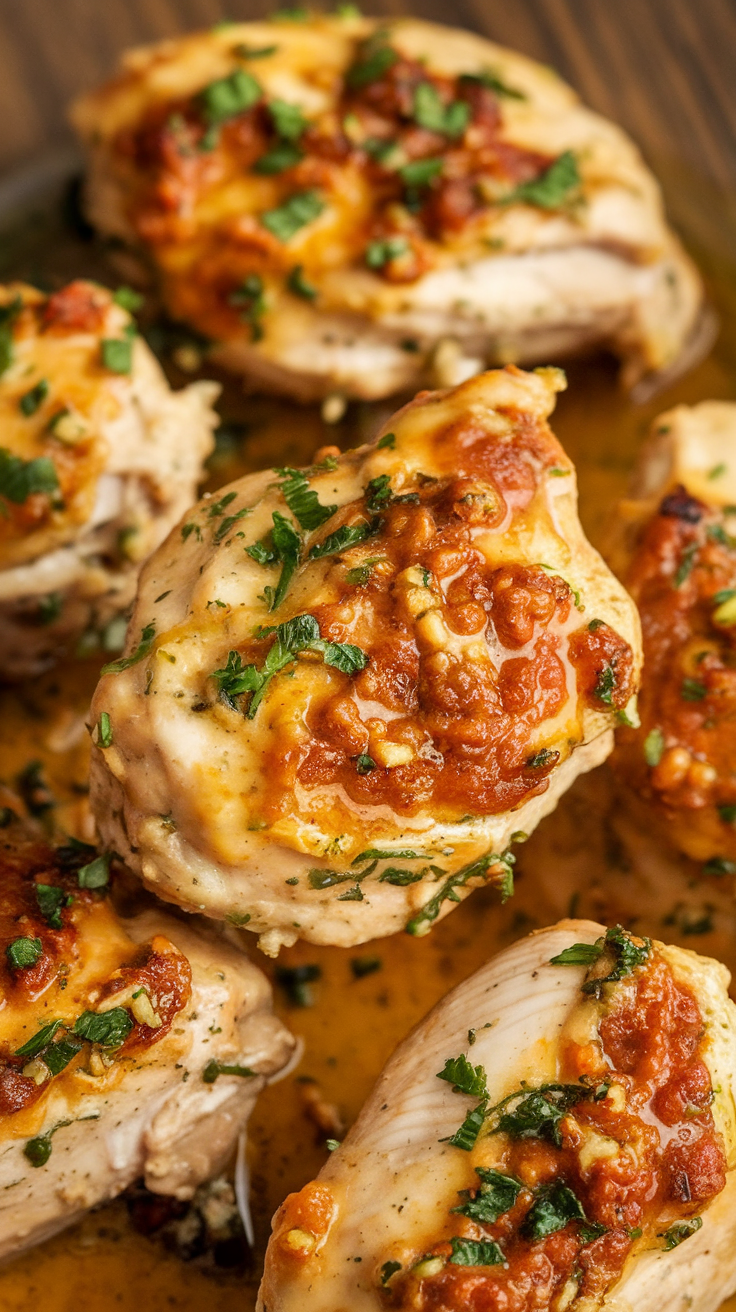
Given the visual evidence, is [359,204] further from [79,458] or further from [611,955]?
[611,955]

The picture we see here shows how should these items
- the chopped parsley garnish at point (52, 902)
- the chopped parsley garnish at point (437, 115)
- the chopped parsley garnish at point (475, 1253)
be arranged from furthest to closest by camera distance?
the chopped parsley garnish at point (437, 115), the chopped parsley garnish at point (52, 902), the chopped parsley garnish at point (475, 1253)

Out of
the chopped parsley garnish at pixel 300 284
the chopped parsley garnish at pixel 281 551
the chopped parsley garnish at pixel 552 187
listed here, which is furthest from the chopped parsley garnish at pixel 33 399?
the chopped parsley garnish at pixel 552 187

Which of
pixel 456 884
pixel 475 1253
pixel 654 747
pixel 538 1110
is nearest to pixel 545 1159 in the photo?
pixel 538 1110

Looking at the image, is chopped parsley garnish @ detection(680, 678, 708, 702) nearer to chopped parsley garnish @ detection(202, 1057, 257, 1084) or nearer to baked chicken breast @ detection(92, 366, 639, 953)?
baked chicken breast @ detection(92, 366, 639, 953)

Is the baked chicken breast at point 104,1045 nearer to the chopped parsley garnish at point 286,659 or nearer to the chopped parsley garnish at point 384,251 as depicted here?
the chopped parsley garnish at point 286,659

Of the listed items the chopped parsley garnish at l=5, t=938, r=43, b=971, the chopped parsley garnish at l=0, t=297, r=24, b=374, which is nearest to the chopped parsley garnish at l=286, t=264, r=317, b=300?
the chopped parsley garnish at l=0, t=297, r=24, b=374

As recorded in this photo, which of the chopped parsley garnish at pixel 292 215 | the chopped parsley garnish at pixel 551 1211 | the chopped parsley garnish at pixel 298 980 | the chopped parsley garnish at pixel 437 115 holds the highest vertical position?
the chopped parsley garnish at pixel 437 115

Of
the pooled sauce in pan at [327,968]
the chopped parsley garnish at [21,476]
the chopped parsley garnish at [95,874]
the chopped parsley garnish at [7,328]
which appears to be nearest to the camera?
the chopped parsley garnish at [95,874]
